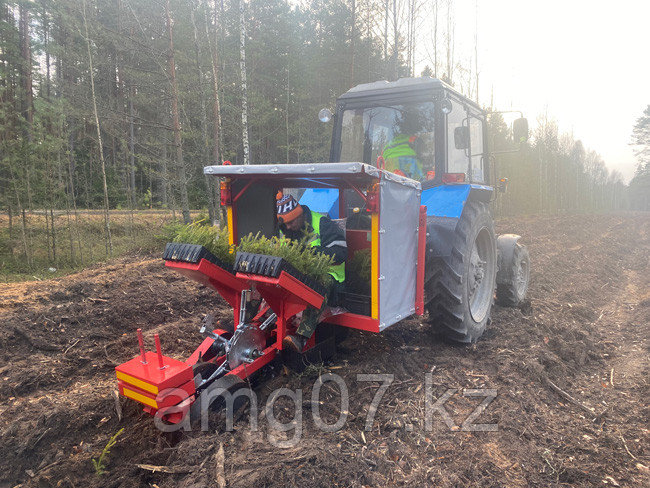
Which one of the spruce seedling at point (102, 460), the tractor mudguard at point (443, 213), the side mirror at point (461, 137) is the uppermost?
the side mirror at point (461, 137)

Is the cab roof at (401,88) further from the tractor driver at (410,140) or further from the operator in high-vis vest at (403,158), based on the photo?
the operator in high-vis vest at (403,158)

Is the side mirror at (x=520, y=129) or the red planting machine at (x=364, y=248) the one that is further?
the side mirror at (x=520, y=129)

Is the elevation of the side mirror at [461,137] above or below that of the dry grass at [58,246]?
above

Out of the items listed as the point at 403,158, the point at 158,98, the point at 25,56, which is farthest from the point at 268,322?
the point at 25,56

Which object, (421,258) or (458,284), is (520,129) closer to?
(458,284)

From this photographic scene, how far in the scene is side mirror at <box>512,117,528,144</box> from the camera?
4941 mm

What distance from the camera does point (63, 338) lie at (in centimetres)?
454

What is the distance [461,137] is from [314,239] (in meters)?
2.25

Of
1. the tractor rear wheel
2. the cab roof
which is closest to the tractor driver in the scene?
the cab roof

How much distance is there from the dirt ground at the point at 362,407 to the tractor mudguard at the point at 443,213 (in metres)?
1.04

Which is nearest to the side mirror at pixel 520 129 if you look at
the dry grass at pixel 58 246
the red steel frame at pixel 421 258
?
the red steel frame at pixel 421 258

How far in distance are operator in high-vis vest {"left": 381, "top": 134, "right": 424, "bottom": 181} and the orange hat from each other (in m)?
1.42

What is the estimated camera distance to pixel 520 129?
497 cm

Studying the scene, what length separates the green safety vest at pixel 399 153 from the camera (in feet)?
14.5
